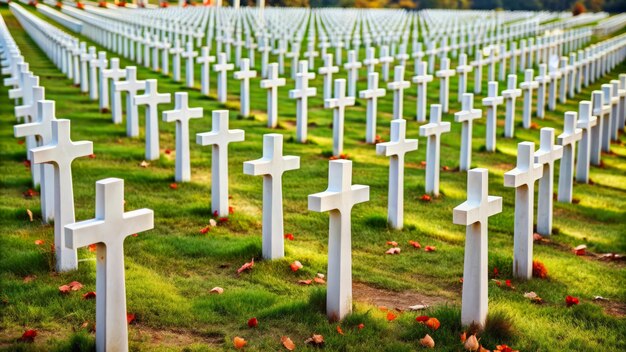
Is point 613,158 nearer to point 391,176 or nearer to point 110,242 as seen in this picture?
point 391,176

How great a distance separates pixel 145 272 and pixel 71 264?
20.3 inches

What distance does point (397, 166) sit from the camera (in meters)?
8.05

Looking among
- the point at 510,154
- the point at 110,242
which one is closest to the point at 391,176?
the point at 110,242

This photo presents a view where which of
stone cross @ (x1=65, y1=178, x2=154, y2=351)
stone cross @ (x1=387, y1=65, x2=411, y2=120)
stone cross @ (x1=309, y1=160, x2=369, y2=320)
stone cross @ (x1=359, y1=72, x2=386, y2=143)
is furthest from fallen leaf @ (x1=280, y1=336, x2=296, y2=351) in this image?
stone cross @ (x1=387, y1=65, x2=411, y2=120)

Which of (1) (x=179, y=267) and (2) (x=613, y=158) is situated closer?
(1) (x=179, y=267)

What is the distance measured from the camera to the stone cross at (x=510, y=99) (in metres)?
13.5

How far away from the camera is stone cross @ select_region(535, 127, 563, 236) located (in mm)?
7742

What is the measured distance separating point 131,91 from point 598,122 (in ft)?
20.2

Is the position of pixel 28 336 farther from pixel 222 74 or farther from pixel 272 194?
pixel 222 74

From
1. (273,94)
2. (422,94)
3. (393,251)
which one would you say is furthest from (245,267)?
(422,94)

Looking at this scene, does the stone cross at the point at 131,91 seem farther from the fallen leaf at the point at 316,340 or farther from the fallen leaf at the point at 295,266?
the fallen leaf at the point at 316,340

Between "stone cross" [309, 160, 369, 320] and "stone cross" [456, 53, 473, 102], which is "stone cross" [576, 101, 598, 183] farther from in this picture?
"stone cross" [456, 53, 473, 102]

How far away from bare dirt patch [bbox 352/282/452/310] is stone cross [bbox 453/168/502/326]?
0.71 metres

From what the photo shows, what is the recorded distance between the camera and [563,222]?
355 inches
